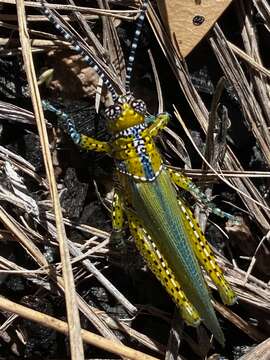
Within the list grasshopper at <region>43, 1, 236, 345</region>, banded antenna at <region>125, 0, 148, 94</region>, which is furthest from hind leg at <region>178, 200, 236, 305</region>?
banded antenna at <region>125, 0, 148, 94</region>

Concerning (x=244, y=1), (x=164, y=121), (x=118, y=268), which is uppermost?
(x=244, y=1)

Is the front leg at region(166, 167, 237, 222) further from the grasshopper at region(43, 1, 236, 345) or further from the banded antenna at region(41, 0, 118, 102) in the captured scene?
the banded antenna at region(41, 0, 118, 102)

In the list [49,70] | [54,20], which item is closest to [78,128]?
[49,70]

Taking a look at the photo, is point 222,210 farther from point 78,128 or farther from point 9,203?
point 9,203

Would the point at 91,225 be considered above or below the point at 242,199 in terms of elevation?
above

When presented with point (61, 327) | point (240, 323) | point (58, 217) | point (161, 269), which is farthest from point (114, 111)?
point (240, 323)

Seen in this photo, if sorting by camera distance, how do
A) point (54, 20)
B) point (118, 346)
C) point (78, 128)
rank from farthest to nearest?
1. point (78, 128)
2. point (54, 20)
3. point (118, 346)

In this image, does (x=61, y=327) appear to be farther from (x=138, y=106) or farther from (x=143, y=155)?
(x=138, y=106)
